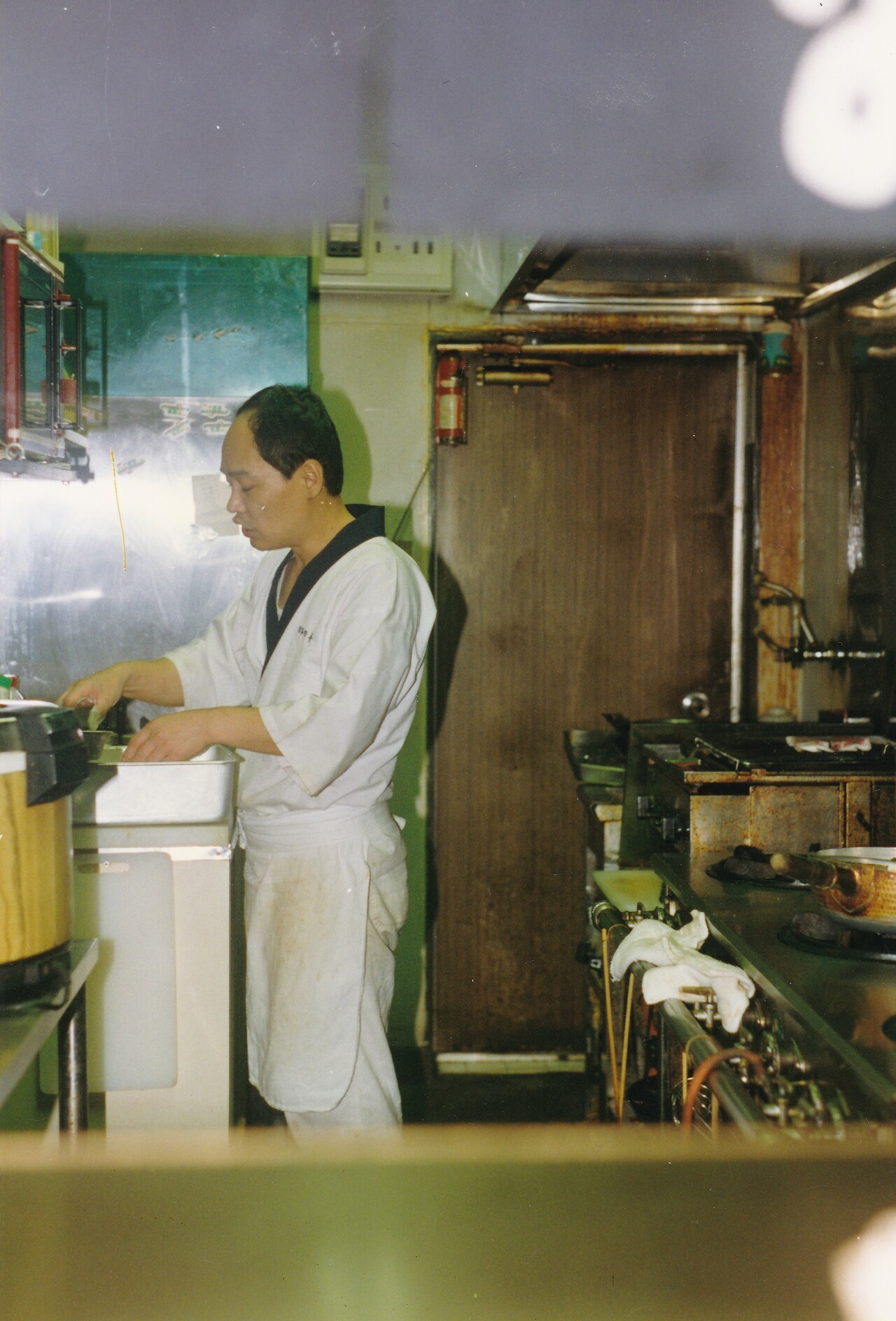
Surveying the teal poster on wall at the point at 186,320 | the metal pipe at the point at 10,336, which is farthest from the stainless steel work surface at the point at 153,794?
the teal poster on wall at the point at 186,320

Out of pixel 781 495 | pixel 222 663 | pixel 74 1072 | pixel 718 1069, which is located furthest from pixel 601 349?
pixel 74 1072

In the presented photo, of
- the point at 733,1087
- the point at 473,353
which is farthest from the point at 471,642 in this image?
the point at 733,1087

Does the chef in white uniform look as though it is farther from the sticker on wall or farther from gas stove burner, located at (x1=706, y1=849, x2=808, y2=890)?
gas stove burner, located at (x1=706, y1=849, x2=808, y2=890)

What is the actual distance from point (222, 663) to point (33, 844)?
978 millimetres

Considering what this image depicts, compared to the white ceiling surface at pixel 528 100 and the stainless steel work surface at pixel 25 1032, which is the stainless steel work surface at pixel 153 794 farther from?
the white ceiling surface at pixel 528 100

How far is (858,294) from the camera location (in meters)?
2.48

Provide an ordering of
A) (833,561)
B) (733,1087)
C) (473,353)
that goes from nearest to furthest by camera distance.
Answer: (733,1087), (833,561), (473,353)

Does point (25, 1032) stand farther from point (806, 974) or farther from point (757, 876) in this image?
point (757, 876)

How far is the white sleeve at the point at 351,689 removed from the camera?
1750 mm

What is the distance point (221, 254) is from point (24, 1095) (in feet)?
5.92

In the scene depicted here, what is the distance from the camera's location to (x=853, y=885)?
1396 mm

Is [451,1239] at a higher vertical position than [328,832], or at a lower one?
lower

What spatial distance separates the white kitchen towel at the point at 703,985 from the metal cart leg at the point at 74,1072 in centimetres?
73

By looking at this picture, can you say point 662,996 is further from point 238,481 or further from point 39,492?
point 39,492
